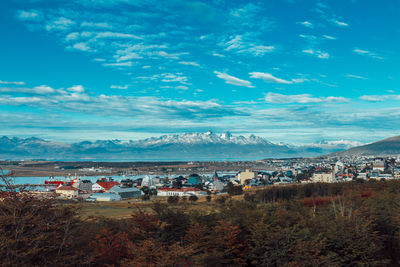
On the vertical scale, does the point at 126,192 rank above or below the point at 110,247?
below

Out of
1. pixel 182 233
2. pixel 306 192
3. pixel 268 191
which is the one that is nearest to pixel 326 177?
pixel 306 192

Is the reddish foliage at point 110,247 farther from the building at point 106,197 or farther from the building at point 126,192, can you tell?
the building at point 126,192

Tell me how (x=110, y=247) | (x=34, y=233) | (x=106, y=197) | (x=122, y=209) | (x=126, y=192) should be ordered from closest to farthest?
1. (x=34, y=233)
2. (x=110, y=247)
3. (x=122, y=209)
4. (x=106, y=197)
5. (x=126, y=192)

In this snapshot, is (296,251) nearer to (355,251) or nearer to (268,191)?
(355,251)

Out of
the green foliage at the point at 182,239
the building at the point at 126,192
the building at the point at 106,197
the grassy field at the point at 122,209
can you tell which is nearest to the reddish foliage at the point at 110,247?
the green foliage at the point at 182,239

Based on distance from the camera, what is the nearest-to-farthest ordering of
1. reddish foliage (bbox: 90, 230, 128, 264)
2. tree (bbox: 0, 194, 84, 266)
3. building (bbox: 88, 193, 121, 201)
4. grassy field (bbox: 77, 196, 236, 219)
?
tree (bbox: 0, 194, 84, 266)
reddish foliage (bbox: 90, 230, 128, 264)
grassy field (bbox: 77, 196, 236, 219)
building (bbox: 88, 193, 121, 201)

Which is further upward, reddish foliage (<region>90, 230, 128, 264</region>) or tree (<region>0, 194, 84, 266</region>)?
tree (<region>0, 194, 84, 266</region>)

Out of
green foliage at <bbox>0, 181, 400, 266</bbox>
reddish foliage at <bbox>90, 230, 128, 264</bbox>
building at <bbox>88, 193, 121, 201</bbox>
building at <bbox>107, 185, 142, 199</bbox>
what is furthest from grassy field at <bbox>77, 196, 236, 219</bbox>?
building at <bbox>107, 185, 142, 199</bbox>

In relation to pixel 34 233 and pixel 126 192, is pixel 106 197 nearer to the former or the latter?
pixel 126 192

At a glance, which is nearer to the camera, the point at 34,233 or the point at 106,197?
the point at 34,233

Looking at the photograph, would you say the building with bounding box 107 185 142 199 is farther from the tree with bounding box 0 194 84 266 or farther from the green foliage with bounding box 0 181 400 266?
the tree with bounding box 0 194 84 266

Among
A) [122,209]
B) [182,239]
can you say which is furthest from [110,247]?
[122,209]
